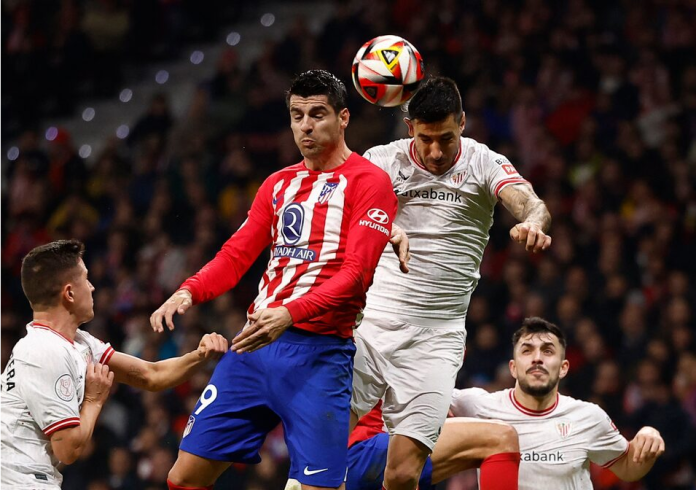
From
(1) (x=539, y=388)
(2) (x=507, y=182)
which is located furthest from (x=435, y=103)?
(1) (x=539, y=388)

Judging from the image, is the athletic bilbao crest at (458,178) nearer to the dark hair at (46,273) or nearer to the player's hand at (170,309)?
the player's hand at (170,309)

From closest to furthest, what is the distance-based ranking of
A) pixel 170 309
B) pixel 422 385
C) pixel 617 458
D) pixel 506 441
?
1. pixel 170 309
2. pixel 422 385
3. pixel 506 441
4. pixel 617 458

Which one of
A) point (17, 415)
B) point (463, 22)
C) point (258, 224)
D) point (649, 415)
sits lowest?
point (649, 415)

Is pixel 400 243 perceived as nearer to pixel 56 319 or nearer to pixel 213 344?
pixel 213 344

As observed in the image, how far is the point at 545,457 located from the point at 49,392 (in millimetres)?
2822

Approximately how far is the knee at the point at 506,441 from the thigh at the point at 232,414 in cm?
143

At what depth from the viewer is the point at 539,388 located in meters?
5.85

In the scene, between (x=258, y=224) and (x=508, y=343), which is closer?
(x=258, y=224)

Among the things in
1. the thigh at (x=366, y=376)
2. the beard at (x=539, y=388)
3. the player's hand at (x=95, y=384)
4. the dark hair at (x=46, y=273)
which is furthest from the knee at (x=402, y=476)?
the dark hair at (x=46, y=273)

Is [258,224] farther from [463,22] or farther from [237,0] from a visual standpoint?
[237,0]

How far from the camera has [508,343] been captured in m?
8.82

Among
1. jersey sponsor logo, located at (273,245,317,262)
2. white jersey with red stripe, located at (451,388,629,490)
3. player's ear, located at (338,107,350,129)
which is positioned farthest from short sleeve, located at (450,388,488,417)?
player's ear, located at (338,107,350,129)

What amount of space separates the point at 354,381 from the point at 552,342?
4.25 feet

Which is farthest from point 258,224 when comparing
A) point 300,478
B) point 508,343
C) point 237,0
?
point 237,0
